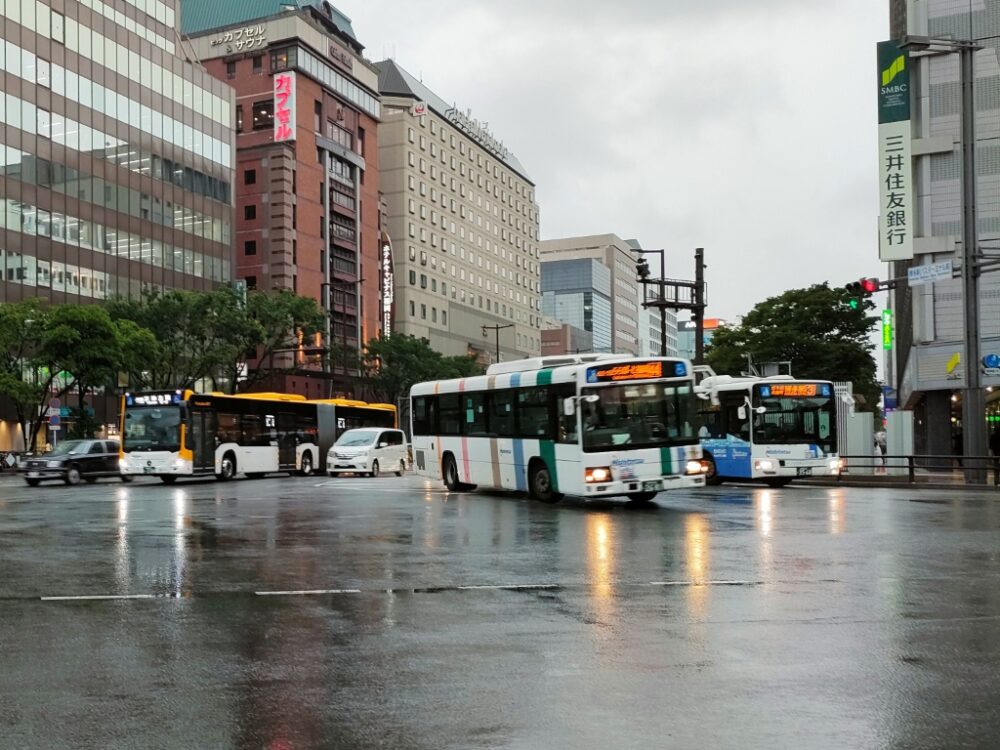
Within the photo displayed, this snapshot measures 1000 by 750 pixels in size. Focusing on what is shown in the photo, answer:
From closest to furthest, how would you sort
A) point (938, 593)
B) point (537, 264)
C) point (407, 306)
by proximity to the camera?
point (938, 593) → point (407, 306) → point (537, 264)

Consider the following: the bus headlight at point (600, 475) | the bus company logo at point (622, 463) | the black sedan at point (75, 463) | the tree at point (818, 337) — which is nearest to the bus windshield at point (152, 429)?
the black sedan at point (75, 463)

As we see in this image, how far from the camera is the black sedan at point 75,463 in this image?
36312mm

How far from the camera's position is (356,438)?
40562mm

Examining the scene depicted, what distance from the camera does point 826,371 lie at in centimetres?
6275

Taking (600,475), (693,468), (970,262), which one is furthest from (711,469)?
(600,475)

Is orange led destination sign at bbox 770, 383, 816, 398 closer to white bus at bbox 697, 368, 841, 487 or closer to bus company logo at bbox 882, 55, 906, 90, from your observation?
white bus at bbox 697, 368, 841, 487

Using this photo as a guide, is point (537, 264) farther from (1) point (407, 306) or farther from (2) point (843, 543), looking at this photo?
(2) point (843, 543)

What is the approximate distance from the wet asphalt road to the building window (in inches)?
3232

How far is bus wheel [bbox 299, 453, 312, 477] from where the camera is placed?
4222cm

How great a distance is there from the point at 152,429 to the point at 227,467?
3.00 meters

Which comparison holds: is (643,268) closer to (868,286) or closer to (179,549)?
(868,286)

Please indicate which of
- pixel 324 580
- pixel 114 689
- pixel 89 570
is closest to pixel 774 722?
pixel 114 689

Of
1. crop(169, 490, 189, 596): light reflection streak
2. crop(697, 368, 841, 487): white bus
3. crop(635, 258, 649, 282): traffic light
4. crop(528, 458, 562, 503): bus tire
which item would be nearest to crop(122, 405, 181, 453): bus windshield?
crop(169, 490, 189, 596): light reflection streak

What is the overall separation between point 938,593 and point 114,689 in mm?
7001
